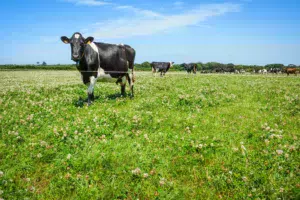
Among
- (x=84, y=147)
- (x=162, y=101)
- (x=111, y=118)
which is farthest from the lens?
(x=162, y=101)

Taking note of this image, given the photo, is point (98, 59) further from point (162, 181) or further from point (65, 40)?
point (162, 181)

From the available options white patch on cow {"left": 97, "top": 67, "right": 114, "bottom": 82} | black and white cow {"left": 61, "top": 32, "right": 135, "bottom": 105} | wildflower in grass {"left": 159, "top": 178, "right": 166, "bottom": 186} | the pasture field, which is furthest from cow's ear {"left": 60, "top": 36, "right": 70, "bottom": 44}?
wildflower in grass {"left": 159, "top": 178, "right": 166, "bottom": 186}

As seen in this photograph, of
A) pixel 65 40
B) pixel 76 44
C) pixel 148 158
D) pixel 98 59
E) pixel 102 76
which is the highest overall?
pixel 65 40

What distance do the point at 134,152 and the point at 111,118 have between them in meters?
2.77

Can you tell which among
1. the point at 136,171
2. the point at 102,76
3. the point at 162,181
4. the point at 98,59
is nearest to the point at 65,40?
the point at 98,59

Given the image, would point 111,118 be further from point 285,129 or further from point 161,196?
point 285,129

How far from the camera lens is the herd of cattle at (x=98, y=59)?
1081cm

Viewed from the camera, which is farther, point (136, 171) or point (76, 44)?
point (76, 44)

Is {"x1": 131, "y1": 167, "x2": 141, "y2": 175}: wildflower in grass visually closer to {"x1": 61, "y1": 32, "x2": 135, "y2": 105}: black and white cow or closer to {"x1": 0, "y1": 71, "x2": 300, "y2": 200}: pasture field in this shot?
{"x1": 0, "y1": 71, "x2": 300, "y2": 200}: pasture field

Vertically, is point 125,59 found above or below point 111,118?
above

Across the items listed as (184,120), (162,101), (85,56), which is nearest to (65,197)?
(184,120)

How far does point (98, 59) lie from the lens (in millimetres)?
12086

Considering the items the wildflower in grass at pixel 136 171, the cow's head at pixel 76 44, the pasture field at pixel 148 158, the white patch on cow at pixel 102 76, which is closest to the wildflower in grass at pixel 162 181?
the pasture field at pixel 148 158

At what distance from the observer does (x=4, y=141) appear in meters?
6.31
